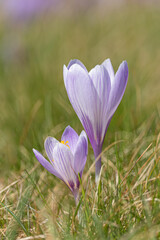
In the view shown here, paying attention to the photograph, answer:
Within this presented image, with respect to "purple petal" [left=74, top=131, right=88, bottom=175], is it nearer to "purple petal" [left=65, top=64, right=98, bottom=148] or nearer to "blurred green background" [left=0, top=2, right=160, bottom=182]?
"purple petal" [left=65, top=64, right=98, bottom=148]

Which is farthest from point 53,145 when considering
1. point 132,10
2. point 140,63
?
point 132,10

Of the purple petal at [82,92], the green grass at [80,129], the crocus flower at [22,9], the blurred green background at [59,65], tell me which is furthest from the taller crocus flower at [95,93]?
the crocus flower at [22,9]

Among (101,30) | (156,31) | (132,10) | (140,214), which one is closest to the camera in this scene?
(140,214)

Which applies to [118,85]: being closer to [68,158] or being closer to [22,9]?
[68,158]

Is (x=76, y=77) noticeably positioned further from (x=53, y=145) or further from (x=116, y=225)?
(x=116, y=225)

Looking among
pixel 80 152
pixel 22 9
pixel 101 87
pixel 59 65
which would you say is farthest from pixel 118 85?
pixel 22 9

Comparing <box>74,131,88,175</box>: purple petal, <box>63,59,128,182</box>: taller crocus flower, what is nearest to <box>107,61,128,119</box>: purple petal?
<box>63,59,128,182</box>: taller crocus flower
